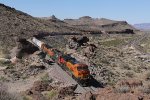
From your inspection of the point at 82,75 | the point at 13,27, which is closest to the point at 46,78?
the point at 82,75

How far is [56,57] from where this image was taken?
54375mm

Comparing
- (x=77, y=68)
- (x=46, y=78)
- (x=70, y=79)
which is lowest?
(x=46, y=78)

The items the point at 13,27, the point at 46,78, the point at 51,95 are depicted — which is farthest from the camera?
the point at 13,27

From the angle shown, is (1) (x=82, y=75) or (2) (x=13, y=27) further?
(2) (x=13, y=27)

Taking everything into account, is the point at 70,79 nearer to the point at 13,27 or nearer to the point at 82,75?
the point at 82,75

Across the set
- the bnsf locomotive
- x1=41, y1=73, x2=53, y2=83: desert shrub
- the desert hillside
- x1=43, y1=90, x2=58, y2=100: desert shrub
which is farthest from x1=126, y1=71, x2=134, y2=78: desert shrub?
x1=43, y1=90, x2=58, y2=100: desert shrub

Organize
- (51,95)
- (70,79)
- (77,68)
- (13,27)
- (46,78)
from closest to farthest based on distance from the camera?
(51,95) < (77,68) < (70,79) < (46,78) < (13,27)

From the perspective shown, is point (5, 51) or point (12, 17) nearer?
Result: point (5, 51)

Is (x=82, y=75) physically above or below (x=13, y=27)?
above

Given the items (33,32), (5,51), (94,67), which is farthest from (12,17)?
(94,67)

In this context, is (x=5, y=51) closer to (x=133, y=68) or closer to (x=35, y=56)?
(x=35, y=56)

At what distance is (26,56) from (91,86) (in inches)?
800

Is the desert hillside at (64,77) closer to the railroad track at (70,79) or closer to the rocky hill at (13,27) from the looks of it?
the railroad track at (70,79)

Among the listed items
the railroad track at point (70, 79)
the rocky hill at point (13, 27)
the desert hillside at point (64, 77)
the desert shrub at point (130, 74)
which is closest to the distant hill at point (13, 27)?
the rocky hill at point (13, 27)
